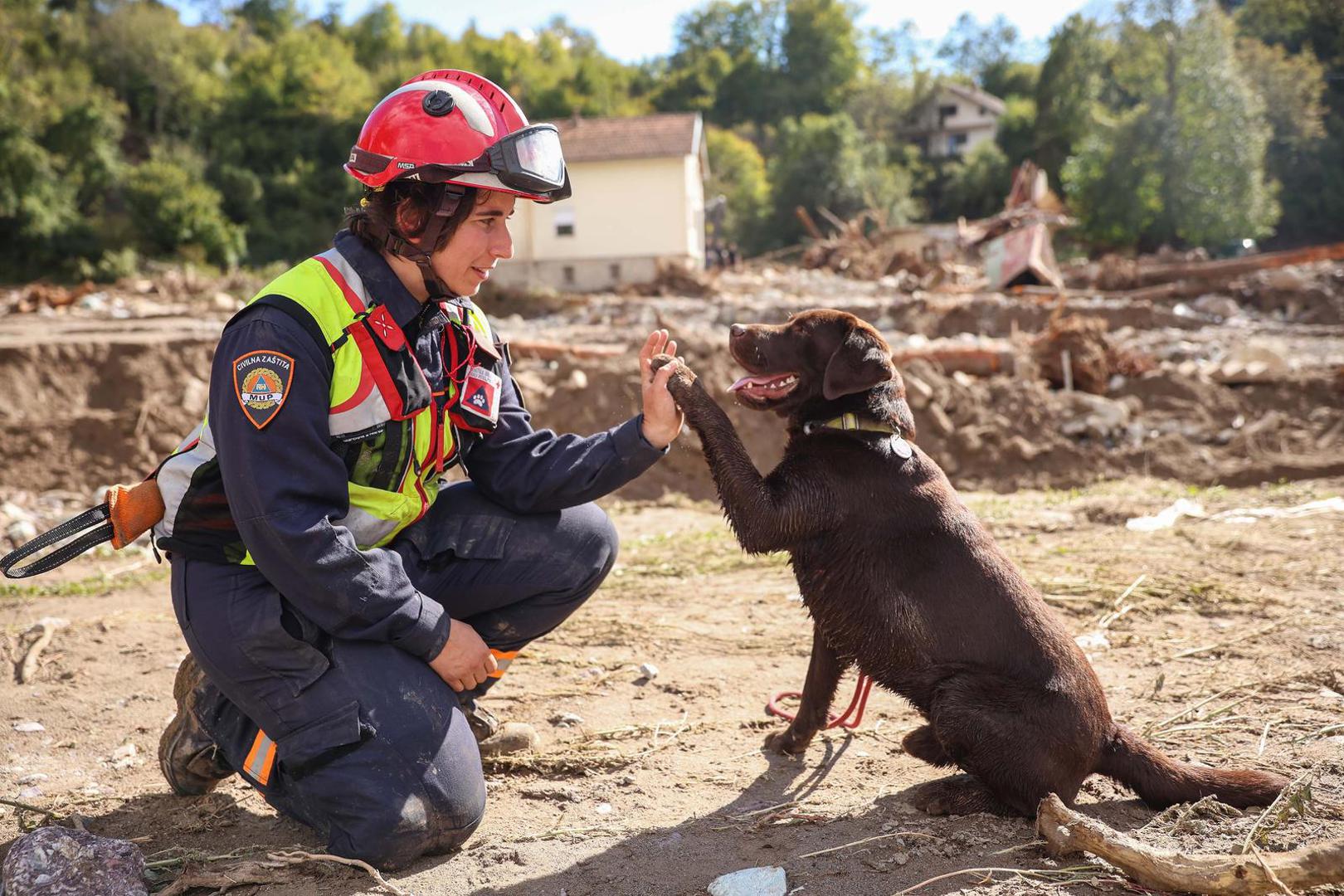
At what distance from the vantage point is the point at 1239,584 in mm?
4957

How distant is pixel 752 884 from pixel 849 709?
1.07 metres

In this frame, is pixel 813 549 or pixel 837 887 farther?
pixel 813 549

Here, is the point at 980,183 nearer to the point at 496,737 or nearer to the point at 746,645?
the point at 746,645

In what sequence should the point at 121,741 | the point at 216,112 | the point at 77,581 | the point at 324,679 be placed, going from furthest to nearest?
→ the point at 216,112 → the point at 77,581 → the point at 121,741 → the point at 324,679

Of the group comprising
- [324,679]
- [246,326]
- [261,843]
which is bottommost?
[261,843]

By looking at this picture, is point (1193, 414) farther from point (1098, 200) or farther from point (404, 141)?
point (1098, 200)

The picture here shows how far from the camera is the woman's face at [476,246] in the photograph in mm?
3018

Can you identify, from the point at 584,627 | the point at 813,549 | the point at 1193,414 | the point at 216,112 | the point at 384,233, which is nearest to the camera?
the point at 384,233

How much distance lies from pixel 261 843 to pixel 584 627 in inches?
78.6

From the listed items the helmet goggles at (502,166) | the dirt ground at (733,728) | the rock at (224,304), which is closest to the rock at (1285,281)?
the dirt ground at (733,728)

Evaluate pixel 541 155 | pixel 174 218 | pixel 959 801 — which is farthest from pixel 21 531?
pixel 174 218

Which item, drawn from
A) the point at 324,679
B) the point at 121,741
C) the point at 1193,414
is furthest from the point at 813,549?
the point at 1193,414

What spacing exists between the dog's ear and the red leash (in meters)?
0.94

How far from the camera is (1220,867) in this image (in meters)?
2.33
